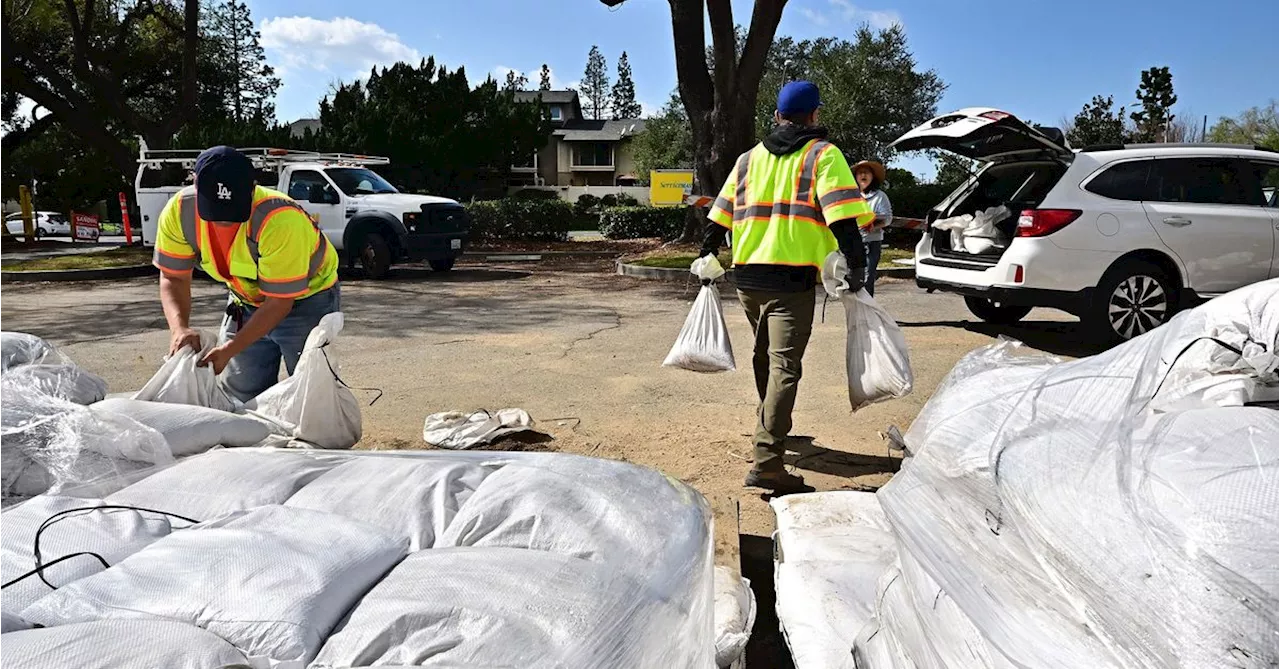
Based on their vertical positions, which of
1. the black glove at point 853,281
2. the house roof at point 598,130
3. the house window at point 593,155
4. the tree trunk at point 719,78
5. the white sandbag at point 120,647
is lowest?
the white sandbag at point 120,647

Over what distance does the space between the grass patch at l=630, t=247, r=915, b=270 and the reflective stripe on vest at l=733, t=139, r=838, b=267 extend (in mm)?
9008

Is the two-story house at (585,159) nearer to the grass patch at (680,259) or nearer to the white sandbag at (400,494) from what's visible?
the grass patch at (680,259)

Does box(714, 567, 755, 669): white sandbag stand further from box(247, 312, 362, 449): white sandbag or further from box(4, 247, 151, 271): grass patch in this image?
box(4, 247, 151, 271): grass patch

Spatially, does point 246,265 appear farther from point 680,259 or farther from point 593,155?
point 593,155

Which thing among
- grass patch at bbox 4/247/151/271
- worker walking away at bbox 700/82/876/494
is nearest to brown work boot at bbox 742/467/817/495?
worker walking away at bbox 700/82/876/494

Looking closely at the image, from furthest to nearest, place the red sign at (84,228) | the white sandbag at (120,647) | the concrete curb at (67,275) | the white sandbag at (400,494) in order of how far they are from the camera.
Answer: the red sign at (84,228), the concrete curb at (67,275), the white sandbag at (400,494), the white sandbag at (120,647)

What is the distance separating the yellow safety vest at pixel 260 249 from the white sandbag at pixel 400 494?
1.53 m

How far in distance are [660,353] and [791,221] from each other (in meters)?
3.45

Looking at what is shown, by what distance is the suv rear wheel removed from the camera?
7.19 metres

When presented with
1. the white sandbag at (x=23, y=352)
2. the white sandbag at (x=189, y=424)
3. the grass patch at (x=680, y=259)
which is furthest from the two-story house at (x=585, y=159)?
the white sandbag at (x=189, y=424)

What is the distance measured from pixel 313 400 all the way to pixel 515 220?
18778 millimetres

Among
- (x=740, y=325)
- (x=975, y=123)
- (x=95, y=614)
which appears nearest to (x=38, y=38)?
(x=740, y=325)

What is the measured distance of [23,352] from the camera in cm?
325

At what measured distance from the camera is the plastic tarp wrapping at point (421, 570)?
1.47m
